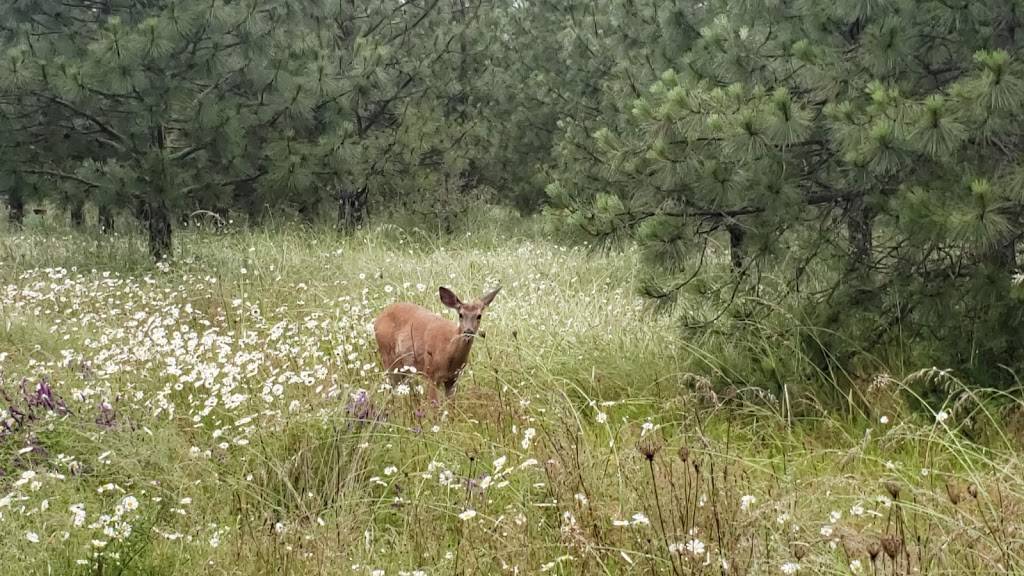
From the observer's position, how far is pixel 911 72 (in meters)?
5.68

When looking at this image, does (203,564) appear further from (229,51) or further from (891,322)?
(229,51)

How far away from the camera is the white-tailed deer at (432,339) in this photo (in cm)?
562

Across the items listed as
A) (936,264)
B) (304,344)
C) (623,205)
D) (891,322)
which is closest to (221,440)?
(304,344)

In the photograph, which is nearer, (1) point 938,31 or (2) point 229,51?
(1) point 938,31

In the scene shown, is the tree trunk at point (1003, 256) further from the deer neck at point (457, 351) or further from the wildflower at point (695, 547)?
the wildflower at point (695, 547)

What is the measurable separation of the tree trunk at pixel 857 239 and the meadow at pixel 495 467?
727mm

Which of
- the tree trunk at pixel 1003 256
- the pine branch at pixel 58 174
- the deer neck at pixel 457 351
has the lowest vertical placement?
the pine branch at pixel 58 174

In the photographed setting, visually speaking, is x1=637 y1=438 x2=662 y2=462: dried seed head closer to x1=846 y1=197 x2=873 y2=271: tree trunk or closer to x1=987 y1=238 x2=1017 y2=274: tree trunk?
x1=846 y1=197 x2=873 y2=271: tree trunk

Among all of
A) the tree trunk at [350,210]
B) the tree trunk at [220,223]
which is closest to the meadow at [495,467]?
the tree trunk at [220,223]

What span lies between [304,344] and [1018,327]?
4239mm

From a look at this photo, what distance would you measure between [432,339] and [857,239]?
9.09 feet

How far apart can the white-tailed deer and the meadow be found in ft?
0.71

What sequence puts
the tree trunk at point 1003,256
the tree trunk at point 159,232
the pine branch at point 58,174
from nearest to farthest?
the tree trunk at point 1003,256, the pine branch at point 58,174, the tree trunk at point 159,232

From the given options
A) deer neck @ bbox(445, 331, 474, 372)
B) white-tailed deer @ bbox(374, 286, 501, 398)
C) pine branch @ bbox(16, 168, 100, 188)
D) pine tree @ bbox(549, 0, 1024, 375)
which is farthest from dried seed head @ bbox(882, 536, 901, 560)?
pine branch @ bbox(16, 168, 100, 188)
